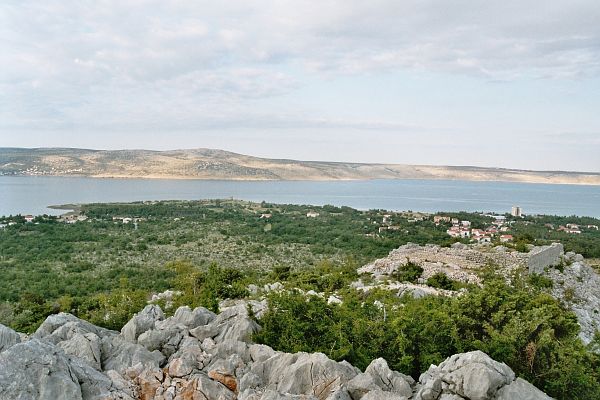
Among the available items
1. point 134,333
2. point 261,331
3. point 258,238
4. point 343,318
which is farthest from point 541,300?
point 258,238

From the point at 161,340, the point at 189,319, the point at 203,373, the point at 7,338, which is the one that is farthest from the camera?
the point at 189,319

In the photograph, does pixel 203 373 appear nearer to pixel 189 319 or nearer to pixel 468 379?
pixel 189 319

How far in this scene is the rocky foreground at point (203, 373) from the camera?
28.1ft

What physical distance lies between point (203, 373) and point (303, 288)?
1183 cm

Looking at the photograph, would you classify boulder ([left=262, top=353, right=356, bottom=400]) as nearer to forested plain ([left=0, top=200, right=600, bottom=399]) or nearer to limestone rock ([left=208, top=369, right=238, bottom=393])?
limestone rock ([left=208, top=369, right=238, bottom=393])

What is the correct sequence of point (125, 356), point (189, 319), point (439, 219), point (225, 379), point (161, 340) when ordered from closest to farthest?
point (225, 379) < point (125, 356) < point (161, 340) < point (189, 319) < point (439, 219)

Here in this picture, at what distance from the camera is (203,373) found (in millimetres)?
9938

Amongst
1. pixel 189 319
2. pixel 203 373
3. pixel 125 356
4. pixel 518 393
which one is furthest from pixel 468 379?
pixel 189 319

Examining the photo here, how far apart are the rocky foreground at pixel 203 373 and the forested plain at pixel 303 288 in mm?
1832

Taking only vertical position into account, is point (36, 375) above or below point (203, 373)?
above

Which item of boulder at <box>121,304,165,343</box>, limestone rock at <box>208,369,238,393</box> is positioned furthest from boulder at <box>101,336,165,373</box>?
limestone rock at <box>208,369,238,393</box>

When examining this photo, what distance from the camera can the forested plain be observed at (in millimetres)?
11953

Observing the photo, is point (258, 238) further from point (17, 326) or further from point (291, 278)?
point (17, 326)

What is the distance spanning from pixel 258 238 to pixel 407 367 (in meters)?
42.7
